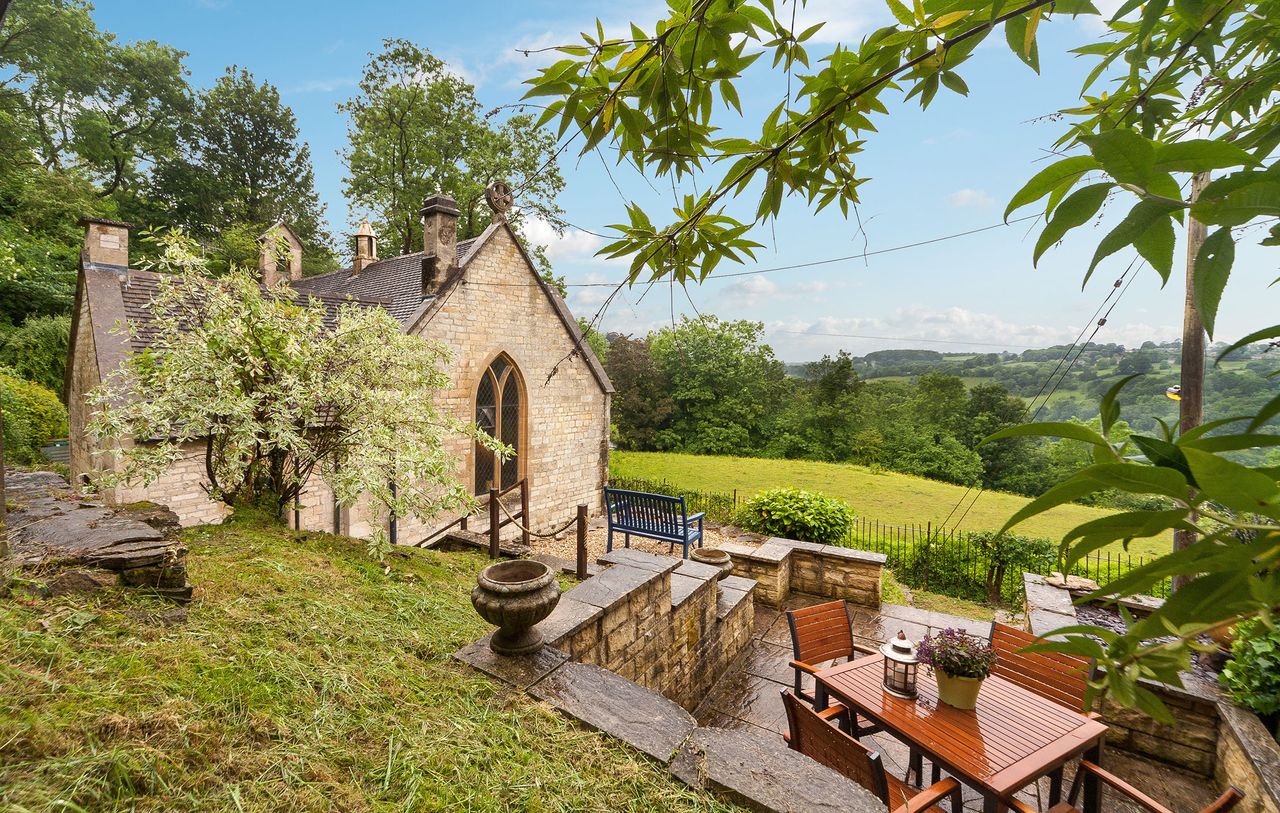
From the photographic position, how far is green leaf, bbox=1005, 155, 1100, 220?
77 cm

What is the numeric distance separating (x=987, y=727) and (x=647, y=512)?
666 centimetres

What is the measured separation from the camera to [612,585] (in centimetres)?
458

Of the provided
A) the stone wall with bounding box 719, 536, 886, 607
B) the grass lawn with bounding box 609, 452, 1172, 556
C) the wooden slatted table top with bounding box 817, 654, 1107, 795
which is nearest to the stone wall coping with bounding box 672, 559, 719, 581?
the stone wall with bounding box 719, 536, 886, 607

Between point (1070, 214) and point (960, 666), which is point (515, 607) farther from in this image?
point (1070, 214)

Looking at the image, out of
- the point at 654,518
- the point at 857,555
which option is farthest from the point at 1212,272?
the point at 654,518

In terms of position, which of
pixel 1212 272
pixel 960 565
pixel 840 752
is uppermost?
pixel 1212 272

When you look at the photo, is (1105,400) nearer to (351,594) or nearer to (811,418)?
(351,594)

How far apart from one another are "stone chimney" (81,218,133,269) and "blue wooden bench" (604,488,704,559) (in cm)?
884

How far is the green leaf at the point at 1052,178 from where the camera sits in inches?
30.4

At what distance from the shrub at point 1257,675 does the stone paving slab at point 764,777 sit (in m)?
3.27

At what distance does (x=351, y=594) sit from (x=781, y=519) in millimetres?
6834

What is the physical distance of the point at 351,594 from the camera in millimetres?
4188

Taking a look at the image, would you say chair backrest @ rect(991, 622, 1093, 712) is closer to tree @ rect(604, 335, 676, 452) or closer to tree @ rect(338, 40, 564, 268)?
tree @ rect(338, 40, 564, 268)

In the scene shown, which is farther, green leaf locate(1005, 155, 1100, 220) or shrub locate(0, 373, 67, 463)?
shrub locate(0, 373, 67, 463)
